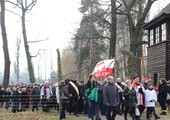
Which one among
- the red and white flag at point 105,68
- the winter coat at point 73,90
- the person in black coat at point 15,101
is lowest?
the person in black coat at point 15,101

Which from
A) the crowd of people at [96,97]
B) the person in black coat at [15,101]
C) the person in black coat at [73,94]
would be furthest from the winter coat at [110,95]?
the person in black coat at [15,101]

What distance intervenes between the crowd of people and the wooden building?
658cm

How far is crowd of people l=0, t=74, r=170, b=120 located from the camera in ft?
53.2

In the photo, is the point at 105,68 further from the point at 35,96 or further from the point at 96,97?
the point at 35,96

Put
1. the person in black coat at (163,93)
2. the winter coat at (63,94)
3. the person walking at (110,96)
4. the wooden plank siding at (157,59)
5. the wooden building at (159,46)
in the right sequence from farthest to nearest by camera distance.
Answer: the wooden plank siding at (157,59) < the wooden building at (159,46) < the person in black coat at (163,93) < the winter coat at (63,94) < the person walking at (110,96)

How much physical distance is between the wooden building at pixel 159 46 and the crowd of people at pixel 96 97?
6584 mm

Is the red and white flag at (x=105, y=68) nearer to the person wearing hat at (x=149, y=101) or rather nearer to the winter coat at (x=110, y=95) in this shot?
the person wearing hat at (x=149, y=101)

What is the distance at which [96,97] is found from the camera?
58.1 ft

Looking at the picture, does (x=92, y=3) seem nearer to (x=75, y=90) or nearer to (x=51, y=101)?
(x=51, y=101)

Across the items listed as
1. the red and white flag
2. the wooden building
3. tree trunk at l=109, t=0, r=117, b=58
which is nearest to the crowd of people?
the red and white flag

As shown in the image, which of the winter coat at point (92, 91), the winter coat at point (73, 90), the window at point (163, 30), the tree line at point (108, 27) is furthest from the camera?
the tree line at point (108, 27)

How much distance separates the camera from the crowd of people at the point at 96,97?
16203 millimetres

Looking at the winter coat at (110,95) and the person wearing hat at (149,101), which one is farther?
the person wearing hat at (149,101)

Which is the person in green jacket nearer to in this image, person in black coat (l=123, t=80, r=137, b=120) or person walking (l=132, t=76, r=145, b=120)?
person in black coat (l=123, t=80, r=137, b=120)
